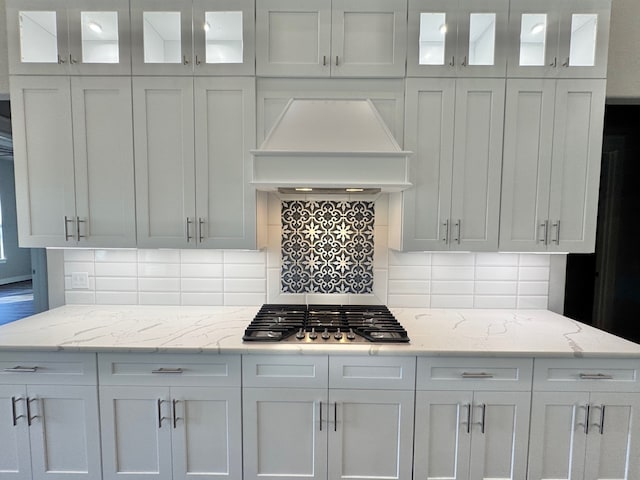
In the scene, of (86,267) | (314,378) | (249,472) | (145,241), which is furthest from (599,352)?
(86,267)

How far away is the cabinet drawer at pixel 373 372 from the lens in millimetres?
1417

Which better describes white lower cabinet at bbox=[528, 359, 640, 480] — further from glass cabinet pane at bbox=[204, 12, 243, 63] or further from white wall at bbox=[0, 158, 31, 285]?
white wall at bbox=[0, 158, 31, 285]

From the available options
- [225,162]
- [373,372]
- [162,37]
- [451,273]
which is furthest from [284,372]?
[162,37]

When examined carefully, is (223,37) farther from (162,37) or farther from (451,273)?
(451,273)

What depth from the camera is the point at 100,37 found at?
1681 millimetres

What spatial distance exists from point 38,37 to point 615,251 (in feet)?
12.6

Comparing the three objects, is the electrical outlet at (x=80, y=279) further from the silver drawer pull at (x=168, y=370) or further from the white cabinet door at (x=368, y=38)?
the white cabinet door at (x=368, y=38)

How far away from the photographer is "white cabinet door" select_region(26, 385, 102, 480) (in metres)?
1.44

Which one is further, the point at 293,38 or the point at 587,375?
the point at 293,38

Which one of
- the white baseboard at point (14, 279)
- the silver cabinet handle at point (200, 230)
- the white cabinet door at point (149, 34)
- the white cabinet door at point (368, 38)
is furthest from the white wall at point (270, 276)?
the white baseboard at point (14, 279)

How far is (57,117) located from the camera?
1667mm

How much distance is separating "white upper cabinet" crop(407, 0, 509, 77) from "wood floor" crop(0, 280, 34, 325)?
387 cm

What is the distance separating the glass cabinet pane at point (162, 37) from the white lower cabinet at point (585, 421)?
2592 millimetres

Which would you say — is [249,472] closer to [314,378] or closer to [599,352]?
[314,378]
